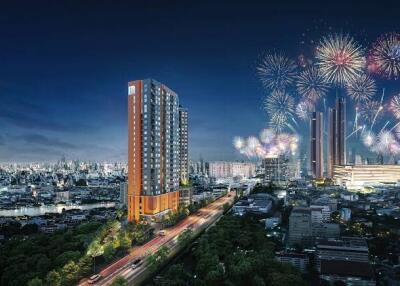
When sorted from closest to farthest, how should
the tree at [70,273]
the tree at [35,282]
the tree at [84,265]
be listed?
the tree at [35,282] < the tree at [70,273] < the tree at [84,265]

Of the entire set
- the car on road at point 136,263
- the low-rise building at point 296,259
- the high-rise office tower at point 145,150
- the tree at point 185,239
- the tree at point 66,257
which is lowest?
the low-rise building at point 296,259

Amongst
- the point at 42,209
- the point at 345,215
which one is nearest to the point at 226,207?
the point at 345,215

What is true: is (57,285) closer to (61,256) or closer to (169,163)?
(61,256)

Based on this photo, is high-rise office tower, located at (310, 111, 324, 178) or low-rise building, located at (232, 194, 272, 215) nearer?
low-rise building, located at (232, 194, 272, 215)

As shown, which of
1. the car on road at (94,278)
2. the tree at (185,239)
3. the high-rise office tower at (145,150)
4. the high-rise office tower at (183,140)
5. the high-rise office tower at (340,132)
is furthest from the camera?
the high-rise office tower at (340,132)

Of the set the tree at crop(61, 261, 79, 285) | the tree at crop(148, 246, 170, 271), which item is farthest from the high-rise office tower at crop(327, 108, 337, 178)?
the tree at crop(61, 261, 79, 285)

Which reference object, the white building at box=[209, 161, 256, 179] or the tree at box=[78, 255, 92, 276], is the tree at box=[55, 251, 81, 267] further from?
the white building at box=[209, 161, 256, 179]

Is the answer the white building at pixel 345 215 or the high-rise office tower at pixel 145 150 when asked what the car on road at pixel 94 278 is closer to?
the high-rise office tower at pixel 145 150

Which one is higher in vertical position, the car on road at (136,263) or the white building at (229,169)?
the white building at (229,169)

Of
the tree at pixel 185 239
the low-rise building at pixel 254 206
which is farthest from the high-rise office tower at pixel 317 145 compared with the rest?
the tree at pixel 185 239
